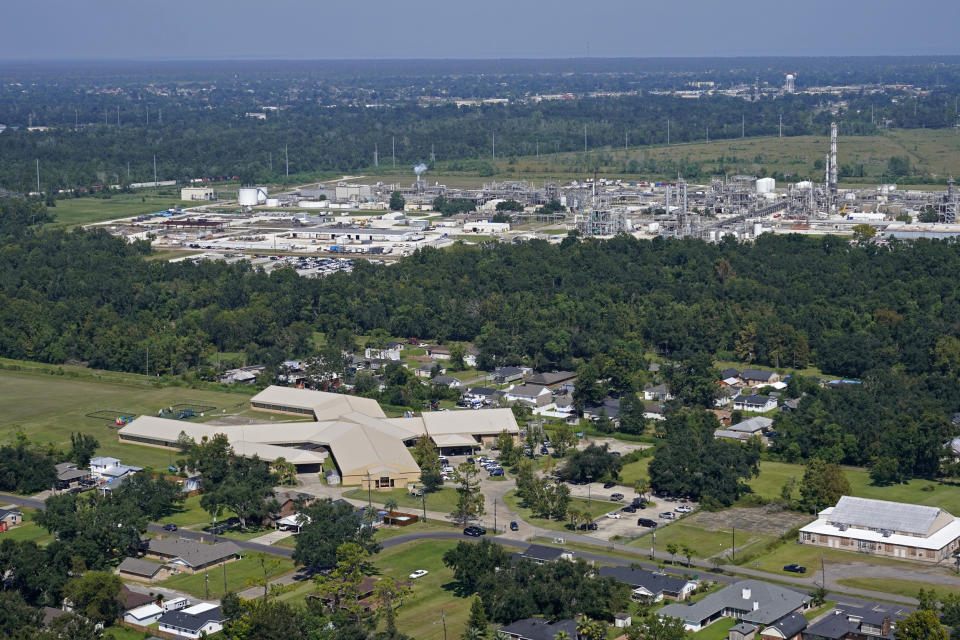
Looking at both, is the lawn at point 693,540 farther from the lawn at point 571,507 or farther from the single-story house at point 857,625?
the single-story house at point 857,625

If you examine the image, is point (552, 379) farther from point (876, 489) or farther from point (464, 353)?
point (876, 489)

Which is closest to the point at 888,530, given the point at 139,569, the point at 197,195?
the point at 139,569

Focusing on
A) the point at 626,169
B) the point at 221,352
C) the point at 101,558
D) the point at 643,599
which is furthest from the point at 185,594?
the point at 626,169

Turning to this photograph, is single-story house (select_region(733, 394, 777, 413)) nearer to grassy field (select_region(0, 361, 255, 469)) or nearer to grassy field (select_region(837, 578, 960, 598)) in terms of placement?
grassy field (select_region(837, 578, 960, 598))

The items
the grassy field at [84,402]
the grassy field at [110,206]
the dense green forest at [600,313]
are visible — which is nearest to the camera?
the grassy field at [84,402]

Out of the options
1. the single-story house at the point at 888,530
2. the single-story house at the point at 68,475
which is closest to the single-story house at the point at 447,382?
the single-story house at the point at 68,475

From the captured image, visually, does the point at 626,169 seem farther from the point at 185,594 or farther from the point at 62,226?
the point at 185,594
